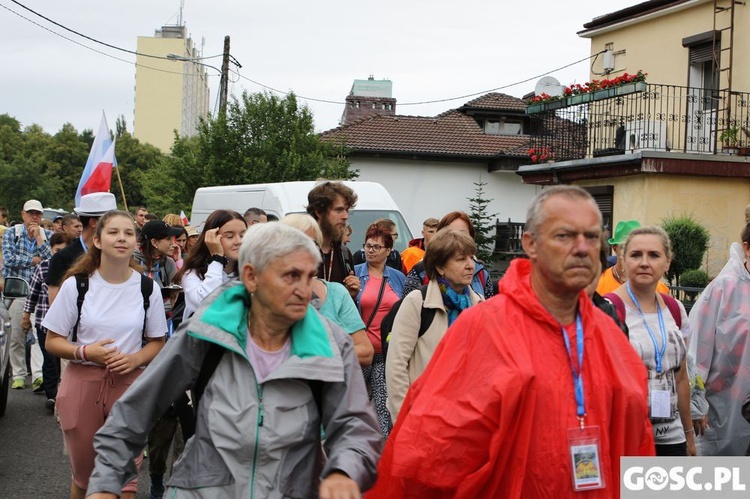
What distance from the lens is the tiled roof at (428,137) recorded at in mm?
39625

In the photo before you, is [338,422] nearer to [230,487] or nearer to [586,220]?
[230,487]

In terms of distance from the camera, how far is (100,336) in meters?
5.77

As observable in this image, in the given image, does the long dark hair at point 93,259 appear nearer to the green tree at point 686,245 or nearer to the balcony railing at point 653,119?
the green tree at point 686,245

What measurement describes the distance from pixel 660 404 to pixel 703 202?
677 inches

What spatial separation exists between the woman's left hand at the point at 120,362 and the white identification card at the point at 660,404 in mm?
2825

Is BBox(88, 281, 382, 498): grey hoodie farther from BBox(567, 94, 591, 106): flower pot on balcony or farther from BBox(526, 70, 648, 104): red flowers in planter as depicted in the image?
BBox(567, 94, 591, 106): flower pot on balcony

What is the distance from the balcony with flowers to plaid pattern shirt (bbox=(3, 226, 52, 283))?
12.3m

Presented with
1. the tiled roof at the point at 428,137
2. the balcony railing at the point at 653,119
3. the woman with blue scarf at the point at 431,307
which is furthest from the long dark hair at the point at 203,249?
the tiled roof at the point at 428,137

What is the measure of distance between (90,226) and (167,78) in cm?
12312

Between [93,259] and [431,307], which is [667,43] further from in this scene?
[93,259]

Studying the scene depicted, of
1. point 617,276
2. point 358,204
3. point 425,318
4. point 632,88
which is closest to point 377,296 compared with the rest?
point 617,276

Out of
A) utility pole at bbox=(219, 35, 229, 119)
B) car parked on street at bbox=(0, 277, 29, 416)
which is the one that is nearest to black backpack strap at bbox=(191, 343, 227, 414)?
car parked on street at bbox=(0, 277, 29, 416)

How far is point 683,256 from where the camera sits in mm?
19172

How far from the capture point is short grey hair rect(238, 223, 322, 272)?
373 centimetres
